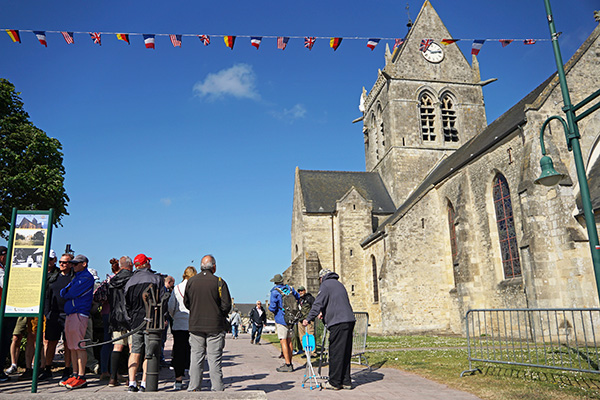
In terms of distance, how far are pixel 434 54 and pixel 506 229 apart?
18233mm

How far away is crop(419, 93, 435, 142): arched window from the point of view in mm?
29995

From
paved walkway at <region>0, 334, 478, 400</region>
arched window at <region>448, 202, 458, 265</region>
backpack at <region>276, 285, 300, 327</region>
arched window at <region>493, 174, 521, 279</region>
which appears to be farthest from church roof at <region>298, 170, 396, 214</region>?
paved walkway at <region>0, 334, 478, 400</region>

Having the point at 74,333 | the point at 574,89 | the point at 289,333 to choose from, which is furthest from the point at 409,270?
the point at 74,333

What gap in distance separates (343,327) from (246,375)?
2437 millimetres

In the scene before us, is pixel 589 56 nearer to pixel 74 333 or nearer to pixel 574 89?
pixel 574 89

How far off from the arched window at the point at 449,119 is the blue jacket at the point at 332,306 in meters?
26.2

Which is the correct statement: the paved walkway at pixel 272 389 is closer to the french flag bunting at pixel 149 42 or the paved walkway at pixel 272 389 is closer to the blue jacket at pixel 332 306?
the blue jacket at pixel 332 306

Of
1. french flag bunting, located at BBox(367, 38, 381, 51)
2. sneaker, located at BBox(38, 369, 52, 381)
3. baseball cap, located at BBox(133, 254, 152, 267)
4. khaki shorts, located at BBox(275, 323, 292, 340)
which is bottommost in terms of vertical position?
sneaker, located at BBox(38, 369, 52, 381)

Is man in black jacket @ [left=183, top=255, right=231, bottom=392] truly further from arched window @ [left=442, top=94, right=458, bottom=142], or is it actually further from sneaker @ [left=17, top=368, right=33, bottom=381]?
arched window @ [left=442, top=94, right=458, bottom=142]

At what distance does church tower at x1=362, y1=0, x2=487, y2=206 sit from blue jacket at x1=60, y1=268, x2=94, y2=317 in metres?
24.0

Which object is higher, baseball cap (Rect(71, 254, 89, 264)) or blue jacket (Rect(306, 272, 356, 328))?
baseball cap (Rect(71, 254, 89, 264))

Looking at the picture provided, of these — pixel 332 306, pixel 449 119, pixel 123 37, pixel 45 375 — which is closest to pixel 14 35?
pixel 123 37

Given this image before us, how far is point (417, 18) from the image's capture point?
104ft

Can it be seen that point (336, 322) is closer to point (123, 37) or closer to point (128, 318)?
point (128, 318)
